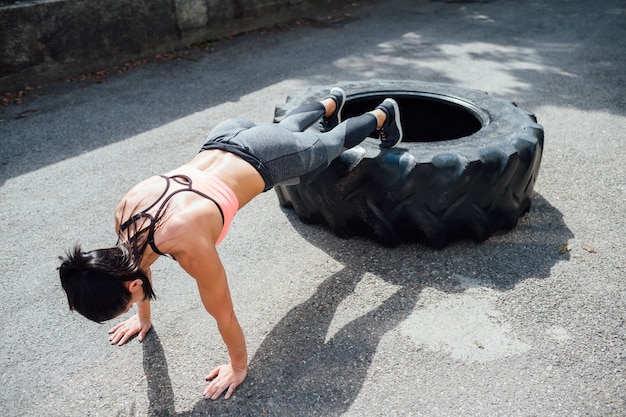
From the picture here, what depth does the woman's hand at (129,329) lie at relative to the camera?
8.39 ft

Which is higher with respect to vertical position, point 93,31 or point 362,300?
point 93,31

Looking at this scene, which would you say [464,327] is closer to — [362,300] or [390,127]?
[362,300]

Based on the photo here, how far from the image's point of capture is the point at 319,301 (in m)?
2.77

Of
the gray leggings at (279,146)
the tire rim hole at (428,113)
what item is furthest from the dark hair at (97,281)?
the tire rim hole at (428,113)

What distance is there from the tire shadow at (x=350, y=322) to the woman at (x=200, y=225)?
15 cm

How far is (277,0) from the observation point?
8258mm

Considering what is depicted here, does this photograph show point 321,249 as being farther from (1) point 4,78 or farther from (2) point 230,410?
(1) point 4,78

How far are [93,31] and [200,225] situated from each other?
16.2 ft

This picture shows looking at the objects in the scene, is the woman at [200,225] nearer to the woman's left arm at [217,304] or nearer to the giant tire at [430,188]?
the woman's left arm at [217,304]

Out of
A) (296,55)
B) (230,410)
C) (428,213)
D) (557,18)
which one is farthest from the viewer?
(557,18)


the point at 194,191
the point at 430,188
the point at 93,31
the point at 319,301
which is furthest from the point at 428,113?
the point at 93,31

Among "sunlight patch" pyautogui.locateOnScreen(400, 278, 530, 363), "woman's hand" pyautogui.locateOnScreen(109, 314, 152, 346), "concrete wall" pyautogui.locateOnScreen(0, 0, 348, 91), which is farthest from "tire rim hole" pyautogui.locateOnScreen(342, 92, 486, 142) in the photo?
"concrete wall" pyautogui.locateOnScreen(0, 0, 348, 91)

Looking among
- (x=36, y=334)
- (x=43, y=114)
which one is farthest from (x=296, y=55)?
(x=36, y=334)

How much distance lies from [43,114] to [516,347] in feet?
15.1
